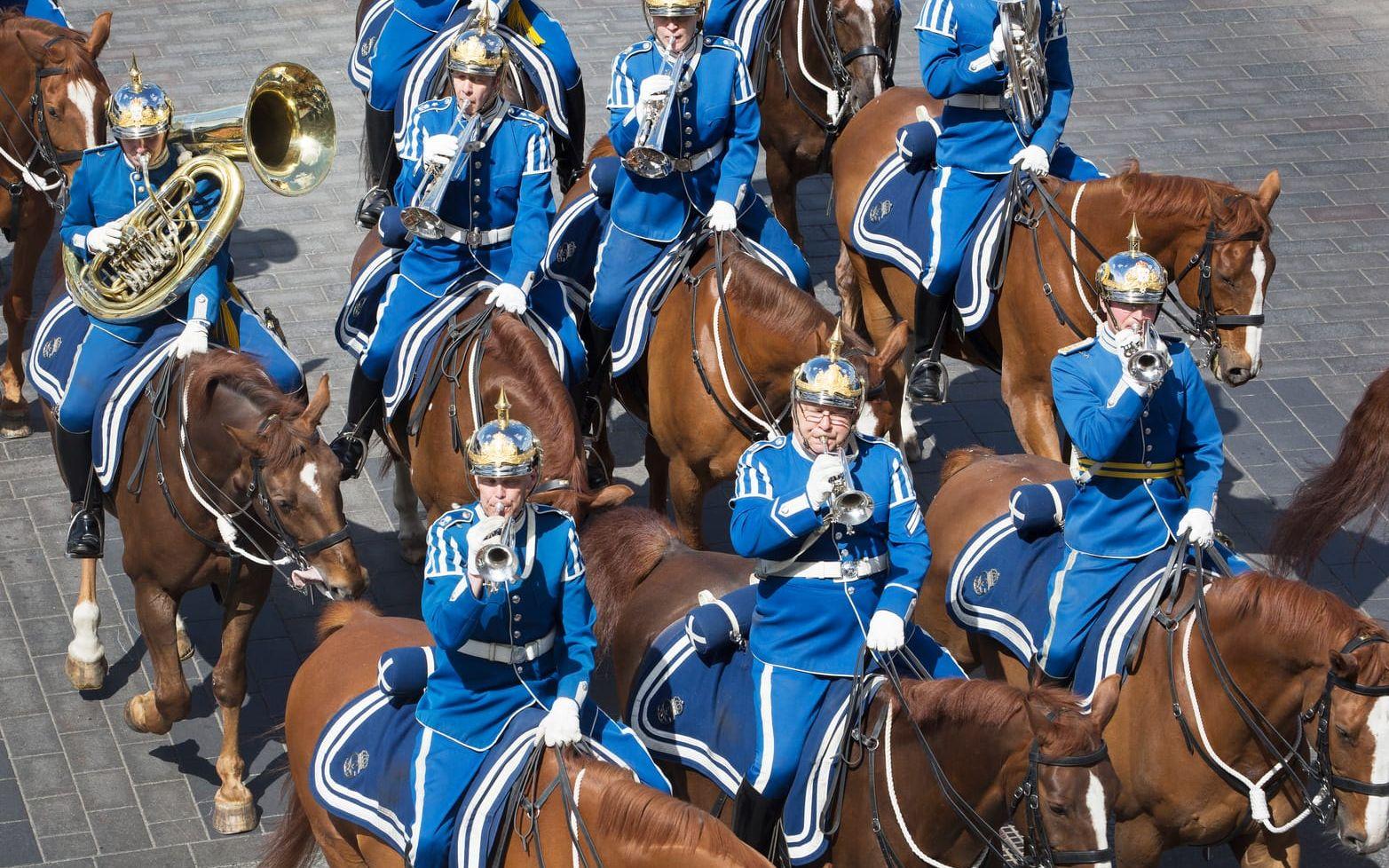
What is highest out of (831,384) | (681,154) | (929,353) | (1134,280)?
(831,384)

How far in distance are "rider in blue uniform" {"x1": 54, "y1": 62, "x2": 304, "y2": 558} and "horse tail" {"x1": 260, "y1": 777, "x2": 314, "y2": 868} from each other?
259 cm

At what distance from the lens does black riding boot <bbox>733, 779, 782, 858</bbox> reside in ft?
25.7

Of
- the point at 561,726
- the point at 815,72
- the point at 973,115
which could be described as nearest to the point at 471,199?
the point at 973,115

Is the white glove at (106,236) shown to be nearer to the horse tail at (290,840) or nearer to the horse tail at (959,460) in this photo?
the horse tail at (290,840)

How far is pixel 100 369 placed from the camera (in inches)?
409

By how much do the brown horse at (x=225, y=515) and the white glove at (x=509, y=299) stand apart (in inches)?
50.6

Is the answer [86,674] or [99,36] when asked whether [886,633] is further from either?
[99,36]

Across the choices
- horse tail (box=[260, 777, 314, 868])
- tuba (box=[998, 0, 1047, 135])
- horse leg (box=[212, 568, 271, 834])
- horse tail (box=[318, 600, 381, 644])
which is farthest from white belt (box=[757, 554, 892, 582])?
tuba (box=[998, 0, 1047, 135])

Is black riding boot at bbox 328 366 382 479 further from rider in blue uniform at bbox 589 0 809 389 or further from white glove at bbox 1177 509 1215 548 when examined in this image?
white glove at bbox 1177 509 1215 548

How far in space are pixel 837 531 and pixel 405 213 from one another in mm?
3902

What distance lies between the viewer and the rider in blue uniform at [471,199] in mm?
10383

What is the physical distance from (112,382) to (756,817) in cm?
468

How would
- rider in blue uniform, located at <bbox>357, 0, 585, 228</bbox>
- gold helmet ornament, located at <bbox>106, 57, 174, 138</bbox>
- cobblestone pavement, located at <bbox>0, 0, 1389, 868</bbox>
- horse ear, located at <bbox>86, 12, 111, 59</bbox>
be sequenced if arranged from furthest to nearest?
1. rider in blue uniform, located at <bbox>357, 0, 585, 228</bbox>
2. horse ear, located at <bbox>86, 12, 111, 59</bbox>
3. cobblestone pavement, located at <bbox>0, 0, 1389, 868</bbox>
4. gold helmet ornament, located at <bbox>106, 57, 174, 138</bbox>

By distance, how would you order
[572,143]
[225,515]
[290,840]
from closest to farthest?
[290,840] → [225,515] → [572,143]
